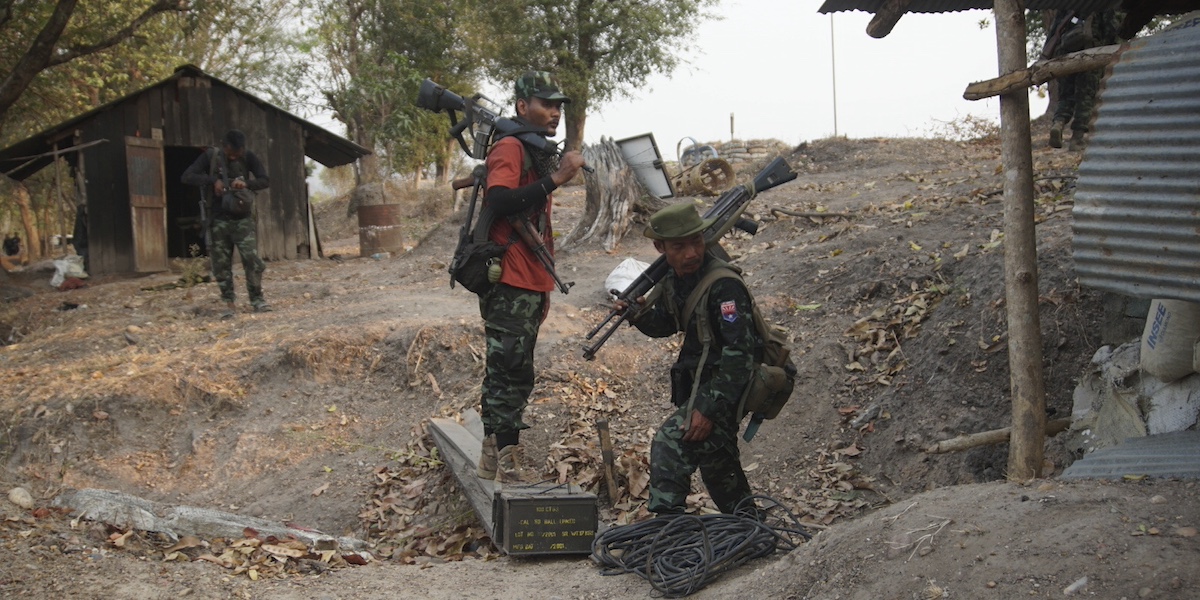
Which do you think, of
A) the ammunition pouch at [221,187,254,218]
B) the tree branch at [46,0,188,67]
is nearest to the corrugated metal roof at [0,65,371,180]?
the tree branch at [46,0,188,67]

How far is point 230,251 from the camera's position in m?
10.4

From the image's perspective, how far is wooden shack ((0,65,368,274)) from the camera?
1439 cm

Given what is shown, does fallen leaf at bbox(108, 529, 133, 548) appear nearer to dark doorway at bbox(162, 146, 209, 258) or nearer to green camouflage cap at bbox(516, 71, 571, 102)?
green camouflage cap at bbox(516, 71, 571, 102)

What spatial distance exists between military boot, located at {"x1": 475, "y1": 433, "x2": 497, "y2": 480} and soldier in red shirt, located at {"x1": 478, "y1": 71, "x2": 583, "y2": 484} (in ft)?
0.36

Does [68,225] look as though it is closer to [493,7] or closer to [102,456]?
[493,7]

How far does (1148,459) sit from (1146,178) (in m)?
1.16

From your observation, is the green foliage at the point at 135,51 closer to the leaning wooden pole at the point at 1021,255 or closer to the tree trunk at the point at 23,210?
the tree trunk at the point at 23,210

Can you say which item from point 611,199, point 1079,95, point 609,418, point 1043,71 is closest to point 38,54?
point 611,199

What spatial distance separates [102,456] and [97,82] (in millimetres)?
14522

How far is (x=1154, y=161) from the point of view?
3.58m

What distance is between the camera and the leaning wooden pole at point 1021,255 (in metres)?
4.57

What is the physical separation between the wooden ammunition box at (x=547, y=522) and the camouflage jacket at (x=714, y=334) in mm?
750

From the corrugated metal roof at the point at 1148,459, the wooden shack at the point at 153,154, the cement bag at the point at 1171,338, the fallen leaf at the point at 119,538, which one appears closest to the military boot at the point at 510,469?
the fallen leaf at the point at 119,538

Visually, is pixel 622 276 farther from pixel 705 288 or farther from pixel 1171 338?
pixel 1171 338
